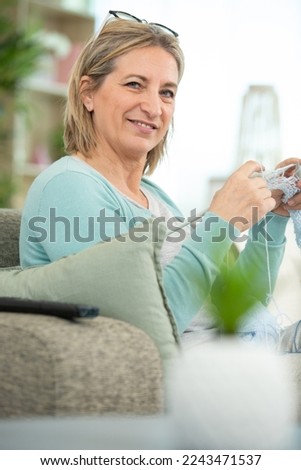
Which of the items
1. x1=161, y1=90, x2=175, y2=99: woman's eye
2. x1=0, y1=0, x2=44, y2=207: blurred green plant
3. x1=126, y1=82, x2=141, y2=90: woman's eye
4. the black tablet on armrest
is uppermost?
x1=0, y1=0, x2=44, y2=207: blurred green plant

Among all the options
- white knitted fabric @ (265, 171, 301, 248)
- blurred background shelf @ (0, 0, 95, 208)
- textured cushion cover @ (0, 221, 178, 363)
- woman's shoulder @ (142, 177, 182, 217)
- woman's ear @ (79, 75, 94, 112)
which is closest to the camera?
textured cushion cover @ (0, 221, 178, 363)

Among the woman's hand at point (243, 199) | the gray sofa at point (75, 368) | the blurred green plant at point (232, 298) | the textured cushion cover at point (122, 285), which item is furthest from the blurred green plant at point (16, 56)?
the blurred green plant at point (232, 298)

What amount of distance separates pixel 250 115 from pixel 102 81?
116 inches

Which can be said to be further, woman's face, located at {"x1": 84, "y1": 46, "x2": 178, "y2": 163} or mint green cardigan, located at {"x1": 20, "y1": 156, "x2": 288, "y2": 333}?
woman's face, located at {"x1": 84, "y1": 46, "x2": 178, "y2": 163}

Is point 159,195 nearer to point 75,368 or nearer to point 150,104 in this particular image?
point 150,104

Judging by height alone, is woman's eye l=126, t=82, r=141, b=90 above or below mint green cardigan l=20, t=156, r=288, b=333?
above

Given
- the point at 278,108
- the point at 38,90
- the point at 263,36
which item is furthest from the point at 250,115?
the point at 38,90

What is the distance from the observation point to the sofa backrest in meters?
1.88

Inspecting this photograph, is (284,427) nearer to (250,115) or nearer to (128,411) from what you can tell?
(128,411)

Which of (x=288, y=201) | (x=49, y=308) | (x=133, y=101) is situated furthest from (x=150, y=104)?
(x=49, y=308)

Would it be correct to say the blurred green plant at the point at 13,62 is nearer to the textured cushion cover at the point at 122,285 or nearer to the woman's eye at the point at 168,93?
the woman's eye at the point at 168,93

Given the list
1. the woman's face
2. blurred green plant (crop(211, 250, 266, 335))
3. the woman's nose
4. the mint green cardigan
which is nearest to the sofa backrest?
the mint green cardigan

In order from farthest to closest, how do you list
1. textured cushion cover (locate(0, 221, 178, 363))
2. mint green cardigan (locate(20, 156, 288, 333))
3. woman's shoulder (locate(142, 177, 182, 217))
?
1. woman's shoulder (locate(142, 177, 182, 217))
2. mint green cardigan (locate(20, 156, 288, 333))
3. textured cushion cover (locate(0, 221, 178, 363))

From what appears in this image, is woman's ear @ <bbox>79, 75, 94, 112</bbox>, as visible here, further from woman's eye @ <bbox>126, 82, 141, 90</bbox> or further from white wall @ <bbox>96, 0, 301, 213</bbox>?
white wall @ <bbox>96, 0, 301, 213</bbox>
